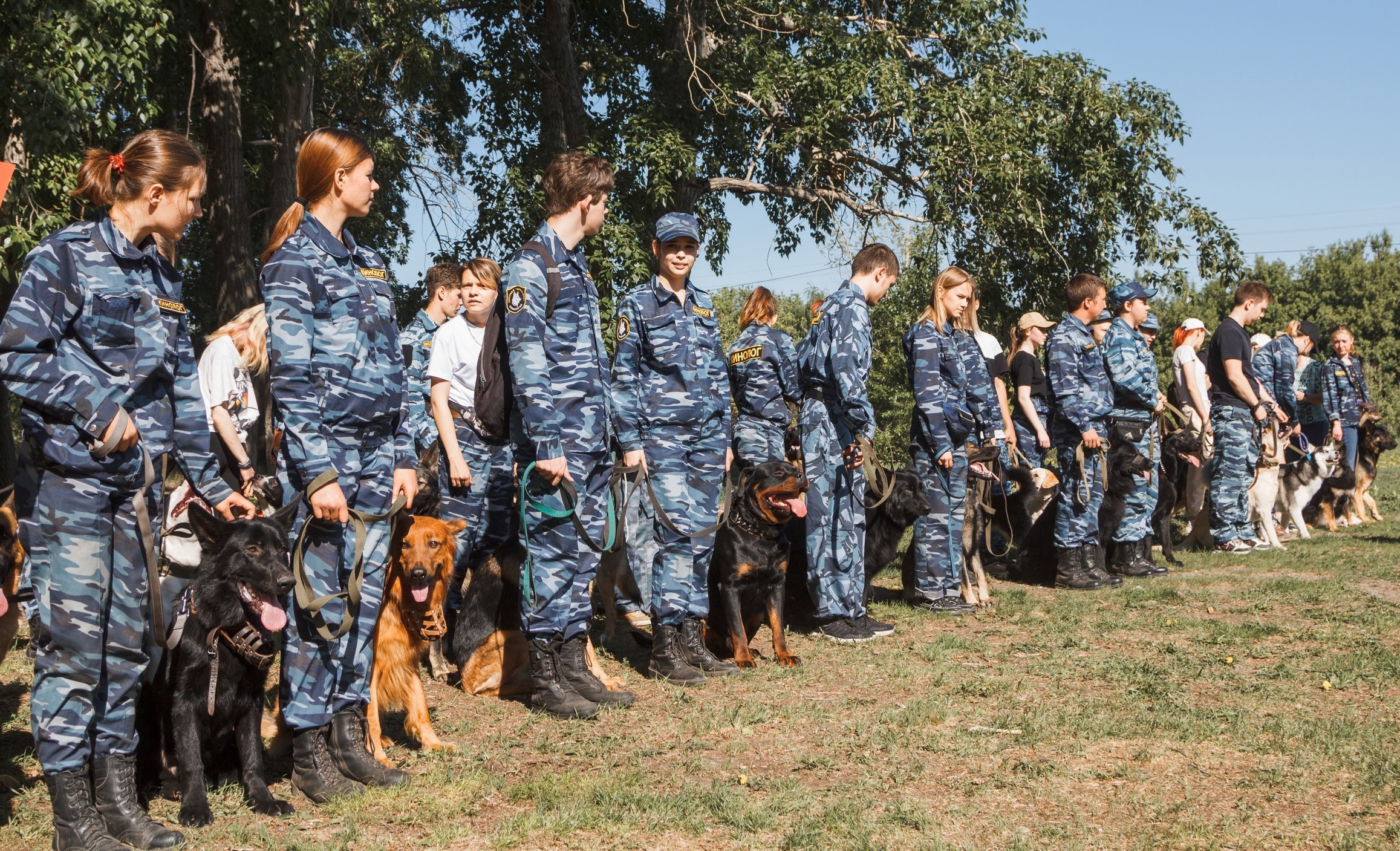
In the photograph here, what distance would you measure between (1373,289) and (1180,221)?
5705 centimetres

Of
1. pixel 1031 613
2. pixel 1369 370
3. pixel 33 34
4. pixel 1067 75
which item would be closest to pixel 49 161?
pixel 33 34

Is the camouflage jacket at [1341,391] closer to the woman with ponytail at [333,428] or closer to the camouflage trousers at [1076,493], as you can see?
the camouflage trousers at [1076,493]

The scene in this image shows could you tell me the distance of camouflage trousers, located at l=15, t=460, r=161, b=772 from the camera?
11.0 ft

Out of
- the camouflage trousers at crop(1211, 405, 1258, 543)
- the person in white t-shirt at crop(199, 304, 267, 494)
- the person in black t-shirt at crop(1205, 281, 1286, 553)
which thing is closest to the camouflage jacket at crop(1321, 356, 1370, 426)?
the person in black t-shirt at crop(1205, 281, 1286, 553)

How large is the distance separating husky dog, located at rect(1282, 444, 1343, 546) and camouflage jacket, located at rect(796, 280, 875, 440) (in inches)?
288

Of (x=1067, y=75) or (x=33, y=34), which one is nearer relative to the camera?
(x=33, y=34)

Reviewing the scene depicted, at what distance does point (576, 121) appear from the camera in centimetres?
1435

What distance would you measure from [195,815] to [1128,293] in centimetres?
811

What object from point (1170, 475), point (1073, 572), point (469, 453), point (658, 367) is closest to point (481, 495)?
point (469, 453)

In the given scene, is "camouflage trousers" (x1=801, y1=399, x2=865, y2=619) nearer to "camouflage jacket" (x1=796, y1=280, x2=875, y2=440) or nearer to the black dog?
"camouflage jacket" (x1=796, y1=280, x2=875, y2=440)

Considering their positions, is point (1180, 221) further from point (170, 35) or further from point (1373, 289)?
point (1373, 289)

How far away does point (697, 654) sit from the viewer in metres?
6.21

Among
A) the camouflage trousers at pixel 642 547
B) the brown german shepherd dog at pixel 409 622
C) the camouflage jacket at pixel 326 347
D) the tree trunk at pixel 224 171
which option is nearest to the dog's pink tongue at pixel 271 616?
the camouflage jacket at pixel 326 347

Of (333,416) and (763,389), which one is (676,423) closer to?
(763,389)
